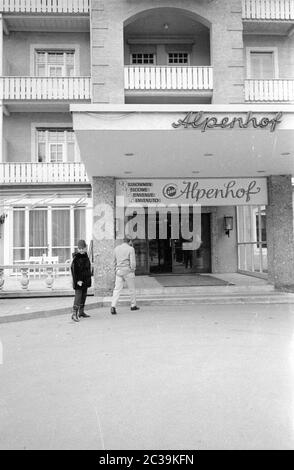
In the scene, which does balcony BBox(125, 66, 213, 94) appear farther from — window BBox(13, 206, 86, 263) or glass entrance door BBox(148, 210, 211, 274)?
window BBox(13, 206, 86, 263)

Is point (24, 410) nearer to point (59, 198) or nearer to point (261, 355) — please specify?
point (261, 355)

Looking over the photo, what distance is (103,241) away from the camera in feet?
41.0

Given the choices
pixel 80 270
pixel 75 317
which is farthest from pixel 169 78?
pixel 75 317

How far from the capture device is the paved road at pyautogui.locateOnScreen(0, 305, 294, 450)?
10.9ft

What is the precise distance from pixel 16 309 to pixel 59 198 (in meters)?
8.26

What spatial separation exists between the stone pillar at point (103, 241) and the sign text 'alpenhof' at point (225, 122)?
15.4ft

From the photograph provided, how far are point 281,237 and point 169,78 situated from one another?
29.6ft

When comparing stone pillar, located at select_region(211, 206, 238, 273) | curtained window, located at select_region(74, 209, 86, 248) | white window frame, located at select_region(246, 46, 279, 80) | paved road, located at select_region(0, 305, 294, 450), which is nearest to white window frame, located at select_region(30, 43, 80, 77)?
curtained window, located at select_region(74, 209, 86, 248)

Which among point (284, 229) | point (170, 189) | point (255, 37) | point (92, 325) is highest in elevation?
point (255, 37)

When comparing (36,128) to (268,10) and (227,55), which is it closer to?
(227,55)

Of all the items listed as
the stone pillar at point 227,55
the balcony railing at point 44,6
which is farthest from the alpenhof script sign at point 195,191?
the balcony railing at point 44,6

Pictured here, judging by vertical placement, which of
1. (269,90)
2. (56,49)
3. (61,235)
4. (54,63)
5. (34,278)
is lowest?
(34,278)

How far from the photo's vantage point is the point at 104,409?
12.8 feet
